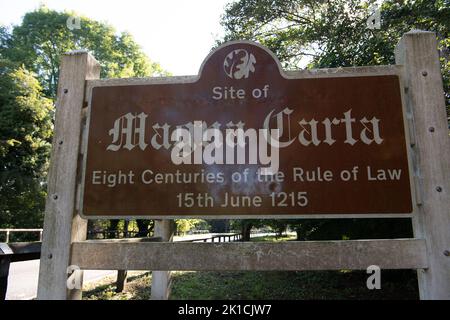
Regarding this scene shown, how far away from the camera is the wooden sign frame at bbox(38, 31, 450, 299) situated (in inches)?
92.6

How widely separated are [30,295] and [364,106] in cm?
806

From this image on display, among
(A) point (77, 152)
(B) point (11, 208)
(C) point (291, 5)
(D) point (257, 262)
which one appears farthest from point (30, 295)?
(B) point (11, 208)

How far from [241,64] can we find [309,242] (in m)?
1.37

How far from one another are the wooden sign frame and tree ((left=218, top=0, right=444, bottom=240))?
461cm

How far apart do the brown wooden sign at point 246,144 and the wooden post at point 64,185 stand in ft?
0.33

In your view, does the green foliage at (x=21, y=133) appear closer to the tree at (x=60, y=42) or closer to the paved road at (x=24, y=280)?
the tree at (x=60, y=42)

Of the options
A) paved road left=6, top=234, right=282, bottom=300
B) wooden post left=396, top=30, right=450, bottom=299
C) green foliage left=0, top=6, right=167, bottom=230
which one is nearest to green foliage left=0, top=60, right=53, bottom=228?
green foliage left=0, top=6, right=167, bottom=230

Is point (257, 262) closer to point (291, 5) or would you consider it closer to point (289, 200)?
point (289, 200)

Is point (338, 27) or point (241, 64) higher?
point (338, 27)

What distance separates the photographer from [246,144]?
8.59ft

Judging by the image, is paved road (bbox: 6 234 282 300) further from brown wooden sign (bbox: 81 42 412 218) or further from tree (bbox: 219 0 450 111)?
tree (bbox: 219 0 450 111)

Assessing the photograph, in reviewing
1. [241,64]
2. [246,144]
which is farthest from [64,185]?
[241,64]

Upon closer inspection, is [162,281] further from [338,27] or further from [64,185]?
[338,27]
